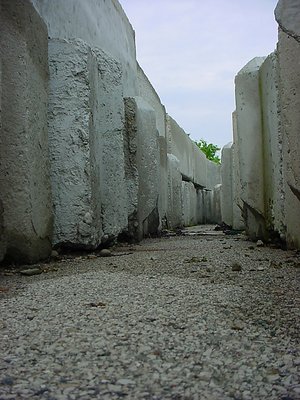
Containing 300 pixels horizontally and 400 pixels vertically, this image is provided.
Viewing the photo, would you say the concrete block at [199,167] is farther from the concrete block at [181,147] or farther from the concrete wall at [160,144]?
the concrete wall at [160,144]

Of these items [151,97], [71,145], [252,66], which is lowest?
[71,145]

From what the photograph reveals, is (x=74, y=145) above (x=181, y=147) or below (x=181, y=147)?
below

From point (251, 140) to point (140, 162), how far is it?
0.98 metres

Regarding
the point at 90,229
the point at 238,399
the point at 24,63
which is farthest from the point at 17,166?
the point at 238,399

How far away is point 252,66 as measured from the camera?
12.8 ft

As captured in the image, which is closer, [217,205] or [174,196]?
[174,196]

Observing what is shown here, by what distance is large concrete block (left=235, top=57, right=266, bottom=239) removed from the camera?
3.80 metres

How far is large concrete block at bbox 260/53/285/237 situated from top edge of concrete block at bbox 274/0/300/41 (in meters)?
1.87

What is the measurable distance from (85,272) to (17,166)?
23.9 inches

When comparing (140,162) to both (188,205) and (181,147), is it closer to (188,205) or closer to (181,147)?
(188,205)

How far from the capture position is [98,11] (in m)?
3.85

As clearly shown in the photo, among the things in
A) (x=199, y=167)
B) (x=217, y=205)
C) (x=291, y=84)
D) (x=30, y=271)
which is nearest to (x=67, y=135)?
(x=30, y=271)

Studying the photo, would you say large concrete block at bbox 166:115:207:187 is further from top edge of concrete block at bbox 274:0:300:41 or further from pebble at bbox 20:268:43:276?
top edge of concrete block at bbox 274:0:300:41

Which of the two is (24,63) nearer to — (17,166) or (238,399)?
(17,166)
